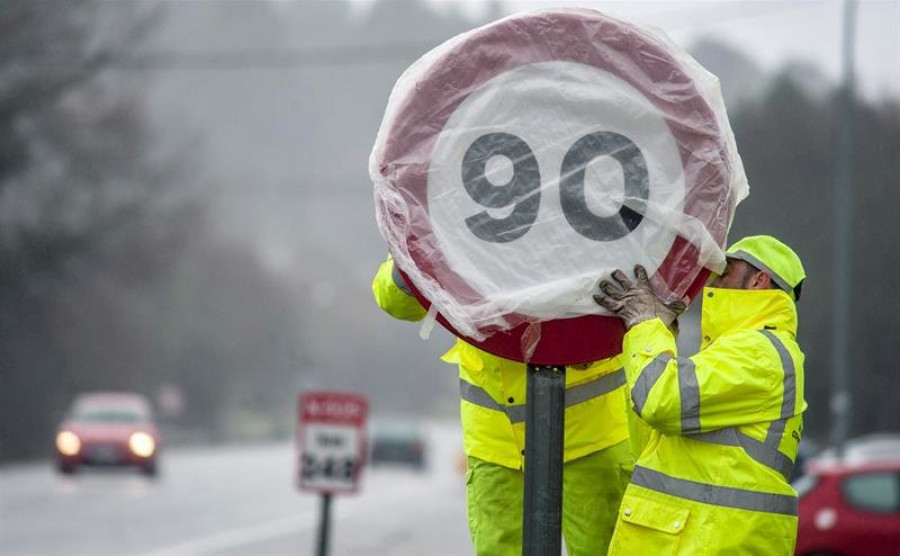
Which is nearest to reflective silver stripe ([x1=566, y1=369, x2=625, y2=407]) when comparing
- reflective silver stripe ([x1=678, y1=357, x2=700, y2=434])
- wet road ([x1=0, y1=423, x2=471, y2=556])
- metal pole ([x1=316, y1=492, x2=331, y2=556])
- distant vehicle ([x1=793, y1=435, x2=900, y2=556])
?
reflective silver stripe ([x1=678, y1=357, x2=700, y2=434])

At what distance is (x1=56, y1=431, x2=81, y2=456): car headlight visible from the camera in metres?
32.2

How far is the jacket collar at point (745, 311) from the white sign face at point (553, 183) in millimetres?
717

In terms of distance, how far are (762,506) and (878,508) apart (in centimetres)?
1074

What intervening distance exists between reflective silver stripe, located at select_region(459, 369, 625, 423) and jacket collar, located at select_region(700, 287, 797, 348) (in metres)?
0.61

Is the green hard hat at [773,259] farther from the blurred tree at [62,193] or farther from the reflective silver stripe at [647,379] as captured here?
the blurred tree at [62,193]

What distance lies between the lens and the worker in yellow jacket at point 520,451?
5.39 metres

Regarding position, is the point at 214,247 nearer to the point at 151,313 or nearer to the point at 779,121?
the point at 151,313

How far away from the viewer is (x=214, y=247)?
82.3 m

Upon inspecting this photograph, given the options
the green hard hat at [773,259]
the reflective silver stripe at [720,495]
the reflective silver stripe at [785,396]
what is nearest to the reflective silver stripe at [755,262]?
the green hard hat at [773,259]

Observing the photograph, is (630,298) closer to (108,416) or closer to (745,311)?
(745,311)

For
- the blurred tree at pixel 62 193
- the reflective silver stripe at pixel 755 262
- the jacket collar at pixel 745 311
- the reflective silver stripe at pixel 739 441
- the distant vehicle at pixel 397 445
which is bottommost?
the reflective silver stripe at pixel 739 441

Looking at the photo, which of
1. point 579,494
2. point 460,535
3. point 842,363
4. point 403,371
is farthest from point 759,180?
point 403,371

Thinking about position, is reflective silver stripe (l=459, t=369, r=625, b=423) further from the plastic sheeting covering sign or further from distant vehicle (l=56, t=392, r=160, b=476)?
distant vehicle (l=56, t=392, r=160, b=476)

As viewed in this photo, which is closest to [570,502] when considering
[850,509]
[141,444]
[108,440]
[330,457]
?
[330,457]
